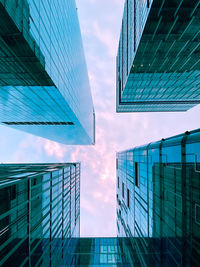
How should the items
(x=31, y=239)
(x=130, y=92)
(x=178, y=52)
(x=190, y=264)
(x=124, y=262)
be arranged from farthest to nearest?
1. (x=130, y=92)
2. (x=178, y=52)
3. (x=124, y=262)
4. (x=31, y=239)
5. (x=190, y=264)

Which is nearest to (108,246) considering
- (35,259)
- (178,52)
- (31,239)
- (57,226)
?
(57,226)

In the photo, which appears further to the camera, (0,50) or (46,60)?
(46,60)

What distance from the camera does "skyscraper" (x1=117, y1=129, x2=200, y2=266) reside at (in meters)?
12.3

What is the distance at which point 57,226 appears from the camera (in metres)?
21.1

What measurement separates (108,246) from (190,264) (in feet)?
83.5

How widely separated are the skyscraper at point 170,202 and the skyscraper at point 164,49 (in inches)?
859


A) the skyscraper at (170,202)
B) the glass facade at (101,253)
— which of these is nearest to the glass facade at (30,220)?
the glass facade at (101,253)

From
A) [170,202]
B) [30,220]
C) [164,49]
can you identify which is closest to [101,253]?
[170,202]

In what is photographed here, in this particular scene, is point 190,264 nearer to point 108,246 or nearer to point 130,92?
point 108,246

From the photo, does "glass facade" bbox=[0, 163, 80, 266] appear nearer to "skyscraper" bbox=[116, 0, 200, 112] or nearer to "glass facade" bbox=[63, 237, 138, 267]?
"glass facade" bbox=[63, 237, 138, 267]

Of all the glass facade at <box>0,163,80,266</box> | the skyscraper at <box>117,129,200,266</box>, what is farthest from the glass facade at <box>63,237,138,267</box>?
the glass facade at <box>0,163,80,266</box>

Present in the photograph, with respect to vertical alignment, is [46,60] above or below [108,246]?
above

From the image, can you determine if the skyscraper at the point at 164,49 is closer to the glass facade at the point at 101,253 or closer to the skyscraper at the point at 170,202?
the skyscraper at the point at 170,202

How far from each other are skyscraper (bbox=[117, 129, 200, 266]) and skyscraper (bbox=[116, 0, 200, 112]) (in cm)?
2182
